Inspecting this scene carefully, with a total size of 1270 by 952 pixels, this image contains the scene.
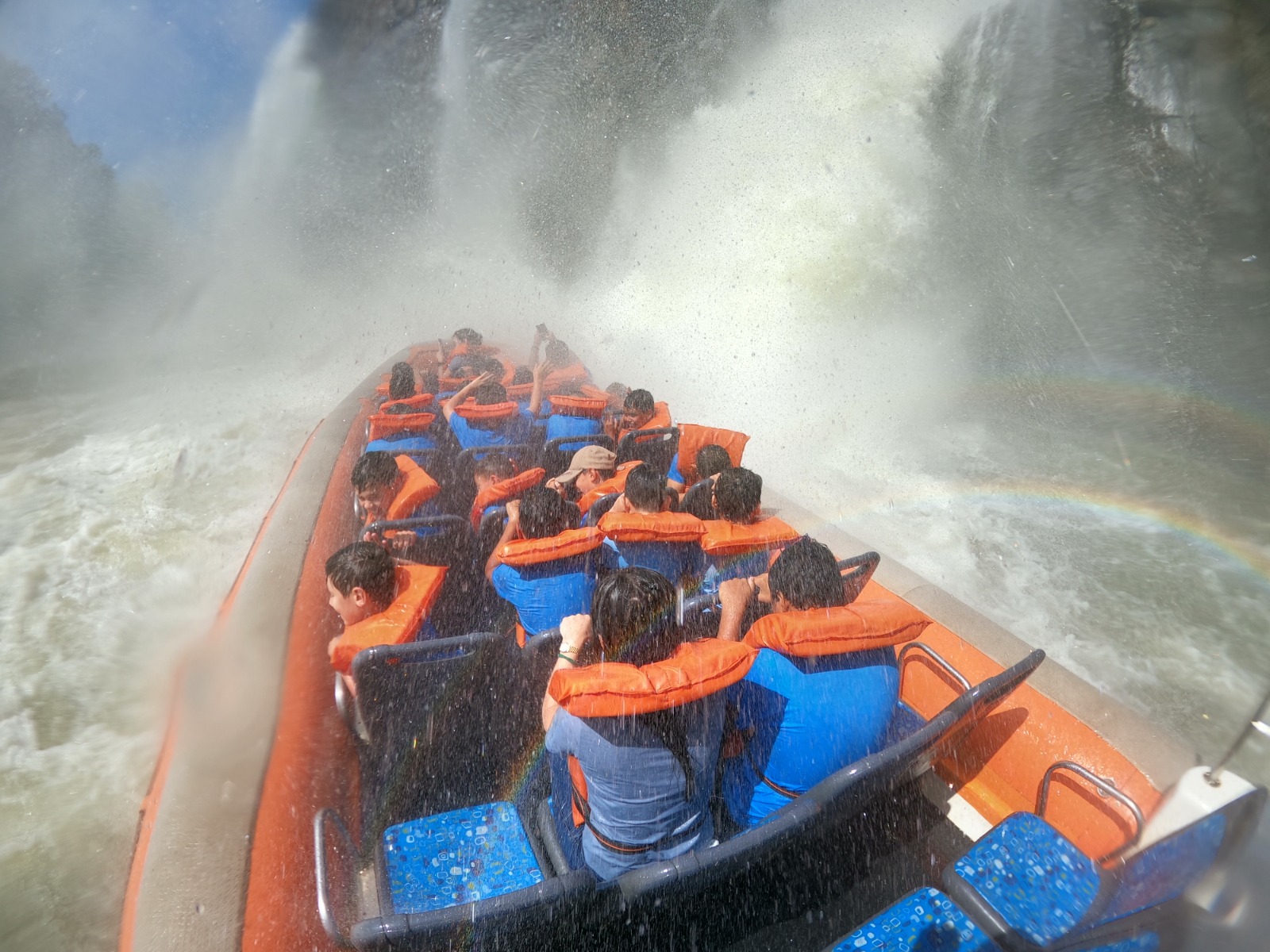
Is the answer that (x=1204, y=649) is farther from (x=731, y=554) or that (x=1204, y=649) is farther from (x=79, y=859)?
(x=79, y=859)

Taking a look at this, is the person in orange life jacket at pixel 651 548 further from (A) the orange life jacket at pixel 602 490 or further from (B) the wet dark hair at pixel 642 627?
(B) the wet dark hair at pixel 642 627

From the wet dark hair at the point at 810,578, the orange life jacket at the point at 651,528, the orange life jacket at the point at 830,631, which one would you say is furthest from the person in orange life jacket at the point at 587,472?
the orange life jacket at the point at 830,631

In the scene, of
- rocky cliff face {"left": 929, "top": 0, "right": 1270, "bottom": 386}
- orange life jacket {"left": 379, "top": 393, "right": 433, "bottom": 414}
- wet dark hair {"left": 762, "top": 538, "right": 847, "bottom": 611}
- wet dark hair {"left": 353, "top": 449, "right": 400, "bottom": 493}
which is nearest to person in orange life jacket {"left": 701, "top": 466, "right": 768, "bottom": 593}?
wet dark hair {"left": 762, "top": 538, "right": 847, "bottom": 611}

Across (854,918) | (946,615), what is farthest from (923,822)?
(946,615)

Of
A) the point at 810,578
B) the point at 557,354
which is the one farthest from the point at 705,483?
the point at 557,354

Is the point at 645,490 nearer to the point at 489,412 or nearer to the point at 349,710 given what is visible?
the point at 349,710
